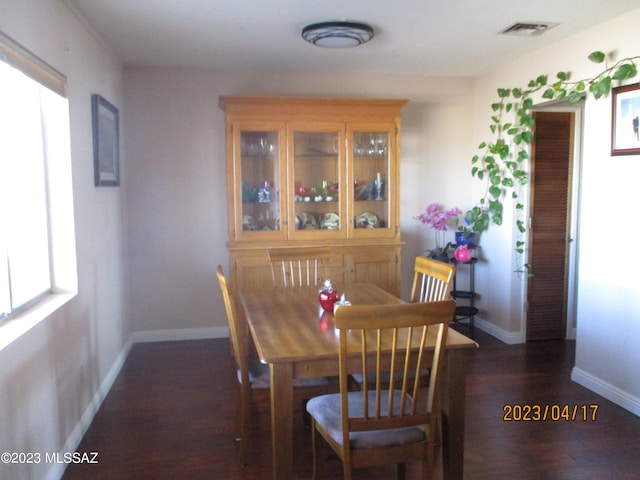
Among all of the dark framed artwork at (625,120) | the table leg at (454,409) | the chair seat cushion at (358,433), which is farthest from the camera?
the dark framed artwork at (625,120)

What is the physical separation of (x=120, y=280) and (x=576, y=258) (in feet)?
12.4

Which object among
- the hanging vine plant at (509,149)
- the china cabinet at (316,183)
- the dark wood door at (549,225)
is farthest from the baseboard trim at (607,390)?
the china cabinet at (316,183)

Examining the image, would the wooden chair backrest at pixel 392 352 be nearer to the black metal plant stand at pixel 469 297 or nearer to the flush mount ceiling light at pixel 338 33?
the flush mount ceiling light at pixel 338 33

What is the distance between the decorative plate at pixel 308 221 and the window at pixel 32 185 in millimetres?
1957

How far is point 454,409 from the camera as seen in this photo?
2.14 metres

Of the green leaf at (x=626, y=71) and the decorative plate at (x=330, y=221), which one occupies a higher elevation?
the green leaf at (x=626, y=71)

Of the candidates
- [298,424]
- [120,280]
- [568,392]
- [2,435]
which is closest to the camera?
[2,435]

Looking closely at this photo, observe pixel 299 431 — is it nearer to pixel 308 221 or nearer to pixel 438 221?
pixel 308 221

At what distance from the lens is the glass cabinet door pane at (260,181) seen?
4.12m

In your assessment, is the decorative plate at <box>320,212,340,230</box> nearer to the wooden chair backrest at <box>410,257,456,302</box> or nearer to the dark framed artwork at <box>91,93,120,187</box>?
the wooden chair backrest at <box>410,257,456,302</box>

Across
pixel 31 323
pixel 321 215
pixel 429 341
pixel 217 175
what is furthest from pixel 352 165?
pixel 31 323

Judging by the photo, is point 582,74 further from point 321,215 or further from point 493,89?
point 321,215

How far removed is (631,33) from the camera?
3035 mm

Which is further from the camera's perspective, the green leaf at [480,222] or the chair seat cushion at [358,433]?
the green leaf at [480,222]
